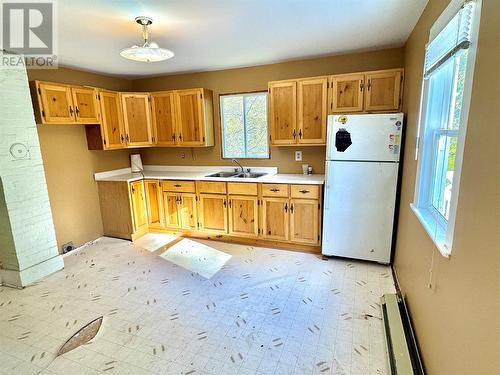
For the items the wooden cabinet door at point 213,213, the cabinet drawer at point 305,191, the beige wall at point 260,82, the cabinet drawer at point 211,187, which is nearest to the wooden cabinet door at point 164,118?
the beige wall at point 260,82

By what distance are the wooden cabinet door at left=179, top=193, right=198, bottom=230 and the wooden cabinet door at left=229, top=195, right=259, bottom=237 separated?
22.1 inches

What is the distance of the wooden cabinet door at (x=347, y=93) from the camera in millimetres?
3016

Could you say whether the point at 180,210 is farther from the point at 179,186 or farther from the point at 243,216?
the point at 243,216

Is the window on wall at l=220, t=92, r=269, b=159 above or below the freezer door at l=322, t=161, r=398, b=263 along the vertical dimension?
above

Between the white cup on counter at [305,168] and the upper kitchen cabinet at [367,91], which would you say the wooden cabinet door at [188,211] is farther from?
the upper kitchen cabinet at [367,91]

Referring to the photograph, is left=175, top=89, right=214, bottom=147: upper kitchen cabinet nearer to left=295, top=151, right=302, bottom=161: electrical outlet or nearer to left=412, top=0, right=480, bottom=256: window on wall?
left=295, top=151, right=302, bottom=161: electrical outlet

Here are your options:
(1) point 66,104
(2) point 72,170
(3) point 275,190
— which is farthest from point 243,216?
(1) point 66,104

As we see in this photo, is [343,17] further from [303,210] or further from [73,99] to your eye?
[73,99]

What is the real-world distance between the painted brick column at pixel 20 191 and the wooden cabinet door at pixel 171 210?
4.59ft

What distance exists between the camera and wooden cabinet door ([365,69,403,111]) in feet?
9.50

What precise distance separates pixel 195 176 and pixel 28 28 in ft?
7.43

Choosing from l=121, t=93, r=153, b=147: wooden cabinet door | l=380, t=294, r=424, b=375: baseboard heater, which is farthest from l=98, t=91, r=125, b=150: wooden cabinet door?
l=380, t=294, r=424, b=375: baseboard heater

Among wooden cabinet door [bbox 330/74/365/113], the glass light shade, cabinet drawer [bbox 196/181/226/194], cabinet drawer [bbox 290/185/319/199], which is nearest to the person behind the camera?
the glass light shade

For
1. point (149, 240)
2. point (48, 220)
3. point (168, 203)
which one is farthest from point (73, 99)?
point (149, 240)
